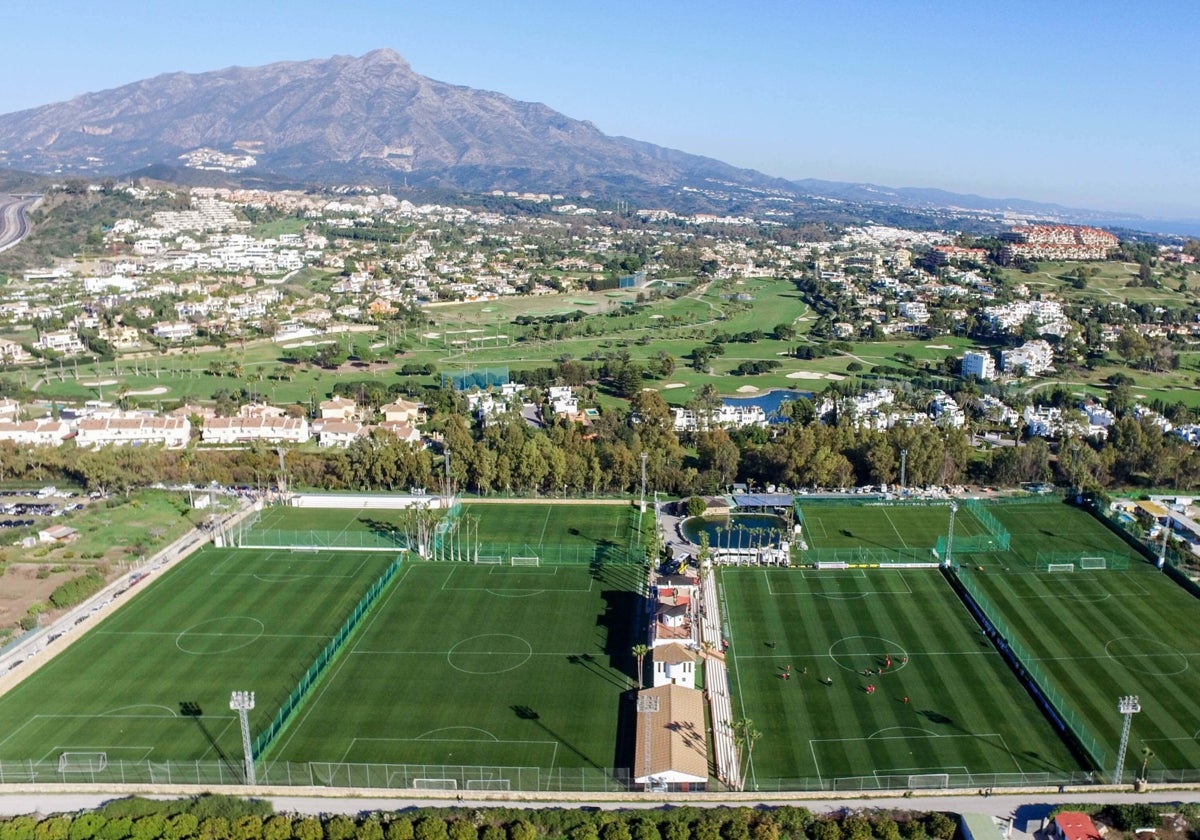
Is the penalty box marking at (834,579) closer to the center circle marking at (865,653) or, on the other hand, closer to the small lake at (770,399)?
the center circle marking at (865,653)

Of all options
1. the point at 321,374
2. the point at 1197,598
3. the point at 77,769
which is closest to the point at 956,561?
the point at 1197,598

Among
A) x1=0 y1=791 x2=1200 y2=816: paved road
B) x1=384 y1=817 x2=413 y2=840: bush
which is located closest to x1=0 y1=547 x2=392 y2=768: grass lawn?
x1=0 y1=791 x2=1200 y2=816: paved road

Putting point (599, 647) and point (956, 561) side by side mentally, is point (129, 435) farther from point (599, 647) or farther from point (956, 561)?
point (956, 561)

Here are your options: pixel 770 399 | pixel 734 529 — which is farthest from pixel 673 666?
pixel 770 399

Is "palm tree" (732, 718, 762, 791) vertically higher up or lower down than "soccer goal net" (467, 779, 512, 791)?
higher up

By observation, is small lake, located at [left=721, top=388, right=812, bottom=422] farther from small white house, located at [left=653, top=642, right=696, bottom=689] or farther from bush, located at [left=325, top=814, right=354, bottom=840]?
bush, located at [left=325, top=814, right=354, bottom=840]

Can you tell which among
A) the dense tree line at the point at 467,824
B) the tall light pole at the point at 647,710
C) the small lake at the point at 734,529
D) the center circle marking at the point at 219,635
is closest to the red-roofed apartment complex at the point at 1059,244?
the small lake at the point at 734,529

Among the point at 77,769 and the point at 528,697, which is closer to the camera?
the point at 77,769
